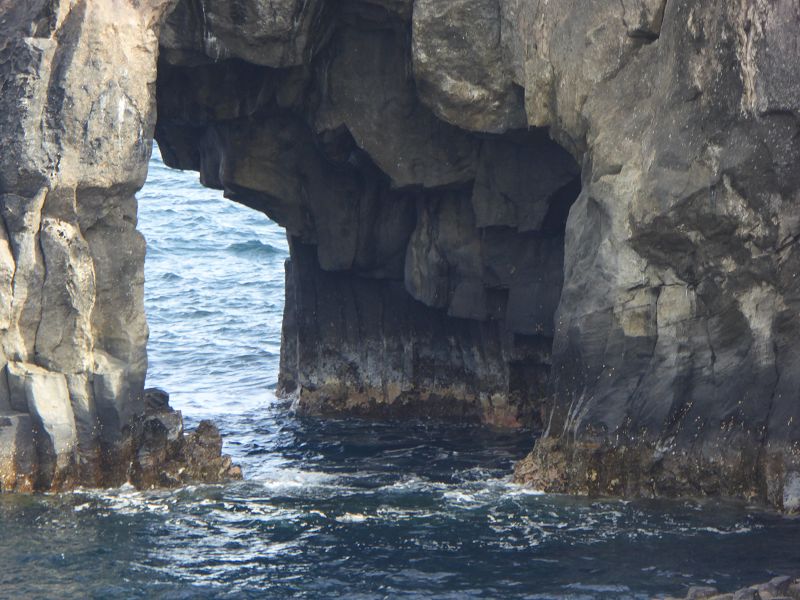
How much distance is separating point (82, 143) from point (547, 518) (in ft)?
31.1

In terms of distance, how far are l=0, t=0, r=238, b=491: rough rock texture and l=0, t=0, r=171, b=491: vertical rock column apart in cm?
2

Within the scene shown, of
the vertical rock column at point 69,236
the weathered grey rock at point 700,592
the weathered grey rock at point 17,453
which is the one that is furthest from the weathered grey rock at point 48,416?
the weathered grey rock at point 700,592

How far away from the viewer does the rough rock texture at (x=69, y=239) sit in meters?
22.9

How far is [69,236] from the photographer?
23266 mm

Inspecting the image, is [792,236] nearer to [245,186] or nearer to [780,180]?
[780,180]

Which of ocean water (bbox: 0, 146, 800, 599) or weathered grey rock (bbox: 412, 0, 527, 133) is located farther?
weathered grey rock (bbox: 412, 0, 527, 133)

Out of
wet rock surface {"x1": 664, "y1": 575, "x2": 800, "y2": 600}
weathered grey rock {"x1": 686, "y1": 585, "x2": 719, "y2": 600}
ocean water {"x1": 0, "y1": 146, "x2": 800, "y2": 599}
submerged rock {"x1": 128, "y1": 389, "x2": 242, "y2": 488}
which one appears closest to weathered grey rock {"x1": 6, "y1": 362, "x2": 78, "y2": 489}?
ocean water {"x1": 0, "y1": 146, "x2": 800, "y2": 599}

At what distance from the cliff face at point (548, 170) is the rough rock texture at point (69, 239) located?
0.04m

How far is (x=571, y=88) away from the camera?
2377 cm

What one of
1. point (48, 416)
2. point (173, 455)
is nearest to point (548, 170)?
point (173, 455)

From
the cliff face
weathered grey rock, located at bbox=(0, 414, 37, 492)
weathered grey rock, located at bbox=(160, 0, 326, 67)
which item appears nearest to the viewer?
the cliff face

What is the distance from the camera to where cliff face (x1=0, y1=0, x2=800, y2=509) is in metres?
21.9

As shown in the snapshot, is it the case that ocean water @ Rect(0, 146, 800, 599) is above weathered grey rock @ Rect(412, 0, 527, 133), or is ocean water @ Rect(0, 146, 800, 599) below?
below

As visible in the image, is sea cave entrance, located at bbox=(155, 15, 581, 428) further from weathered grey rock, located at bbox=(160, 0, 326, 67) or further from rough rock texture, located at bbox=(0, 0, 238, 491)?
rough rock texture, located at bbox=(0, 0, 238, 491)
